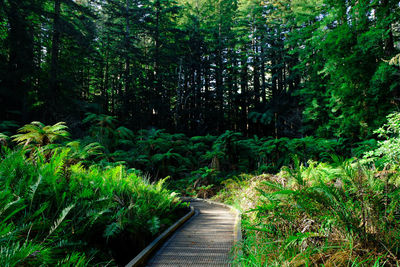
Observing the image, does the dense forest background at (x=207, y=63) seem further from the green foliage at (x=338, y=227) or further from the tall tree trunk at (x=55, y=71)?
the green foliage at (x=338, y=227)

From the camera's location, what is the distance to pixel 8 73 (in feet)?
43.0

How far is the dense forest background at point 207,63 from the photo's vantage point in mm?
10727

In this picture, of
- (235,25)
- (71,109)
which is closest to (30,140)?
(71,109)

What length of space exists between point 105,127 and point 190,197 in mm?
6667

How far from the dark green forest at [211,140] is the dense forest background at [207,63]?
12 centimetres

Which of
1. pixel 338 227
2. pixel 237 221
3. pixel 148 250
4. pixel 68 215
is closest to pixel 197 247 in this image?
pixel 148 250

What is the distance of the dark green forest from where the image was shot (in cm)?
255

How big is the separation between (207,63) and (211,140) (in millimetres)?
11040

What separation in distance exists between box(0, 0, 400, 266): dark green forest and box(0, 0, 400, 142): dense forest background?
0.12 m

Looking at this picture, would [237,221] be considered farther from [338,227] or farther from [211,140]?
[211,140]

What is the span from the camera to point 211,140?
17688 mm

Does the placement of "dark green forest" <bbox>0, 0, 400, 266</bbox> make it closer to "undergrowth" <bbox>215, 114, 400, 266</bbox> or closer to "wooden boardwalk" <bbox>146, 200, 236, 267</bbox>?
"undergrowth" <bbox>215, 114, 400, 266</bbox>

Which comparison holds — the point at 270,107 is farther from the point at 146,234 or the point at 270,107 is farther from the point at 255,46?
the point at 146,234

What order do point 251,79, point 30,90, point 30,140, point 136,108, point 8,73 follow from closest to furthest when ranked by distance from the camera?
1. point 30,140
2. point 8,73
3. point 30,90
4. point 136,108
5. point 251,79
